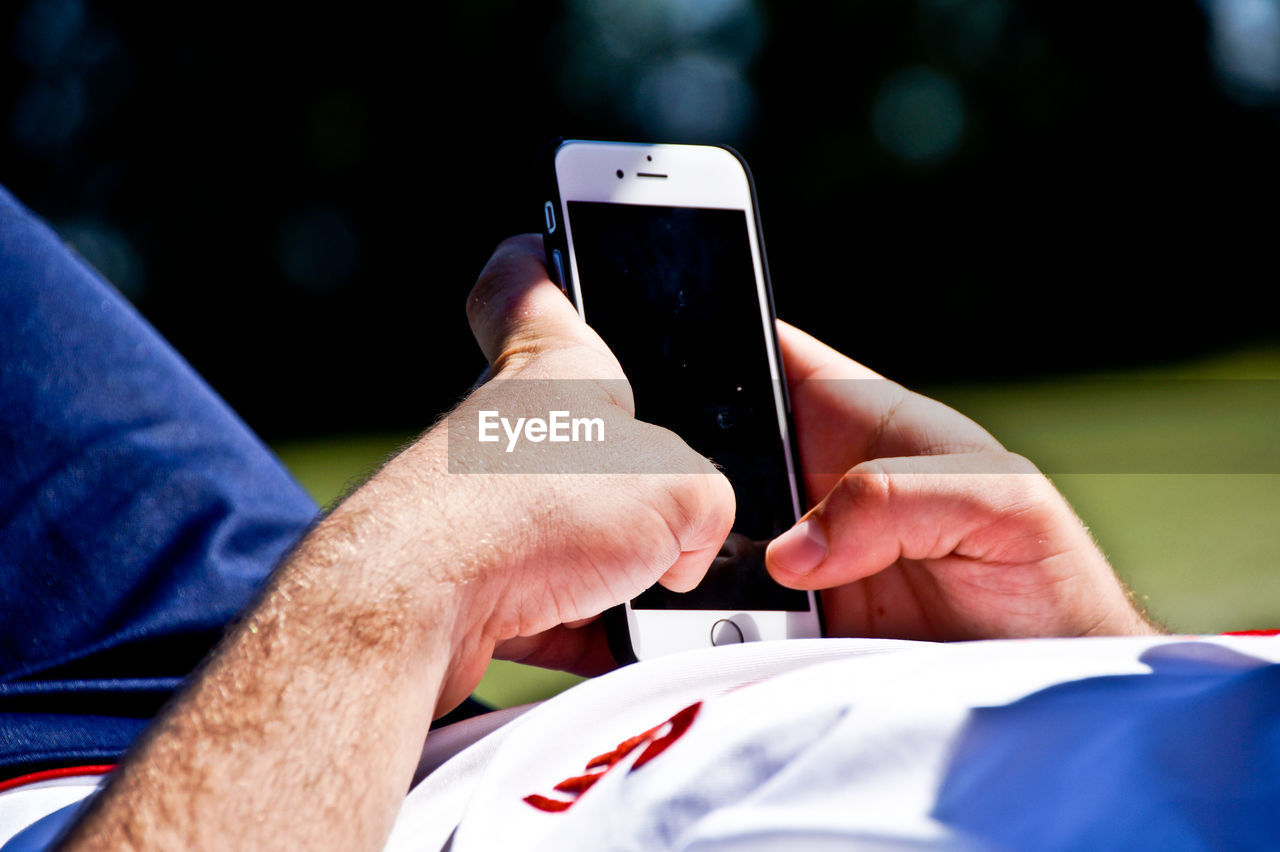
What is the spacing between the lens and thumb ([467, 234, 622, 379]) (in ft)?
2.31

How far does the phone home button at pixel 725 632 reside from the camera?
83 centimetres

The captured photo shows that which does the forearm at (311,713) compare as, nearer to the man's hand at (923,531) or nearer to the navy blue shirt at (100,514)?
the navy blue shirt at (100,514)

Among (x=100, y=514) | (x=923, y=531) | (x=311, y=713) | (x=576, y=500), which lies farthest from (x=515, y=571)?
(x=100, y=514)

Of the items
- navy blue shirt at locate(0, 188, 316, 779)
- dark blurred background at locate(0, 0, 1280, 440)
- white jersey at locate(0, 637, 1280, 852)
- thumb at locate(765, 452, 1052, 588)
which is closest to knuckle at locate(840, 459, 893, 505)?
thumb at locate(765, 452, 1052, 588)

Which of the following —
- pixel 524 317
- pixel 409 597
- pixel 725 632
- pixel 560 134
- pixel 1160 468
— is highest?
pixel 560 134

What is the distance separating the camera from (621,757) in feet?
1.70

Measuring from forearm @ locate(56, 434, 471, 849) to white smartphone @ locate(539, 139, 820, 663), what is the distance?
299 millimetres

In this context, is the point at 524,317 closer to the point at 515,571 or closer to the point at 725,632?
the point at 515,571

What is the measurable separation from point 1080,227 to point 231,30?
6.36 m

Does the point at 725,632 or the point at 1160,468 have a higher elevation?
the point at 725,632

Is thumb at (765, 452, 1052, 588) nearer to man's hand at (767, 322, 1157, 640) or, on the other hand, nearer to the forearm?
man's hand at (767, 322, 1157, 640)

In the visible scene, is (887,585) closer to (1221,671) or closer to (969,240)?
(1221,671)

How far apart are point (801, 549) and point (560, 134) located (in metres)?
6.17

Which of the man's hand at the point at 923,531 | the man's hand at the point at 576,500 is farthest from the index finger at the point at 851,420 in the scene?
the man's hand at the point at 576,500
